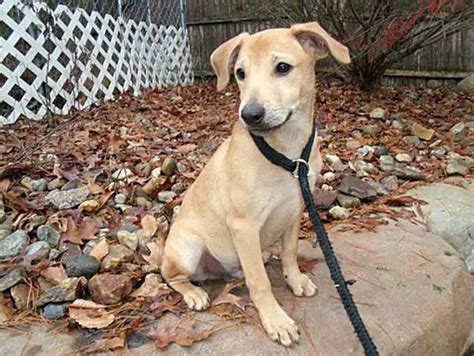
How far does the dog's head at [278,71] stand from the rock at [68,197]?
1.61 m

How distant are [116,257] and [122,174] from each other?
126 cm

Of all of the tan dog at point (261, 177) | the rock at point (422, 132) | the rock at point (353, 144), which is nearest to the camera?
the tan dog at point (261, 177)

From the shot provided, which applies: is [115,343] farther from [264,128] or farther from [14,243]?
[14,243]

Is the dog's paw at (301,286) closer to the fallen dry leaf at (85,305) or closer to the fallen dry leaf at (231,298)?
the fallen dry leaf at (231,298)

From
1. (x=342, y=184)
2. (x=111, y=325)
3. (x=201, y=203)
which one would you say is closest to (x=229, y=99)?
(x=342, y=184)

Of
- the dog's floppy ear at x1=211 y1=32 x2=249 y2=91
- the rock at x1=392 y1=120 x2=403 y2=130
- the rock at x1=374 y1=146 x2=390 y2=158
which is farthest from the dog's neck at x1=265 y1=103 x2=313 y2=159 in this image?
the rock at x1=392 y1=120 x2=403 y2=130

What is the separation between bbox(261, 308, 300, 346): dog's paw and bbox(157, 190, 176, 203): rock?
5.12 ft

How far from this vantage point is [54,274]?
2.62 meters

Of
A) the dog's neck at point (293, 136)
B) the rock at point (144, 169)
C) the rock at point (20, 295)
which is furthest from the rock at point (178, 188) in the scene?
the dog's neck at point (293, 136)

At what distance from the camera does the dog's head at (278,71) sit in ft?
6.50

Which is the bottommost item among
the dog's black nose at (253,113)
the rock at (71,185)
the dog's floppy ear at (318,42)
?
the rock at (71,185)

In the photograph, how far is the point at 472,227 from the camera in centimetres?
338

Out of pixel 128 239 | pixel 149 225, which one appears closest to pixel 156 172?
pixel 149 225

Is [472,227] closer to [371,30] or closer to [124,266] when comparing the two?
[124,266]
